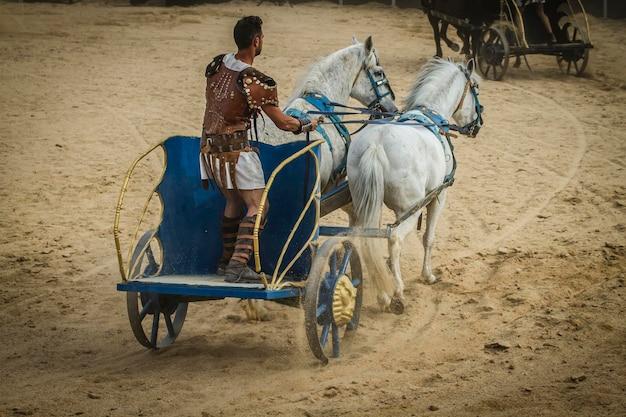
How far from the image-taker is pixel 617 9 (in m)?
23.4

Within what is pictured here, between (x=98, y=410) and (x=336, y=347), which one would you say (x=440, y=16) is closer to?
(x=336, y=347)

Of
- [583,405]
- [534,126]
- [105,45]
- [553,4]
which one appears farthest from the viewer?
[105,45]

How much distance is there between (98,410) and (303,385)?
50.7 inches

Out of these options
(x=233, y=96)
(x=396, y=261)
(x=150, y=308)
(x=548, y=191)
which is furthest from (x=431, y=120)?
(x=548, y=191)

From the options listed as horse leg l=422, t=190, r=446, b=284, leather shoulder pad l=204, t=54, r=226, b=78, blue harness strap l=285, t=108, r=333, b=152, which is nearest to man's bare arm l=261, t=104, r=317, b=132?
leather shoulder pad l=204, t=54, r=226, b=78

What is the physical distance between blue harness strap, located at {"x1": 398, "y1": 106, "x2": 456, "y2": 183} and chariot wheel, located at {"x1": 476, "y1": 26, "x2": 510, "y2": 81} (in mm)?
8494

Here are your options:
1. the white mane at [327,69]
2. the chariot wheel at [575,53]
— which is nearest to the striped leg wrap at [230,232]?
the white mane at [327,69]

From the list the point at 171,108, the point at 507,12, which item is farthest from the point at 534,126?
the point at 171,108

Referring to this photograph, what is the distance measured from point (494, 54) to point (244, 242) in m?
11.2

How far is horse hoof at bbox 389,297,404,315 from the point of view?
26.2ft

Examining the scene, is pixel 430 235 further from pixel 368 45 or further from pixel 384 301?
pixel 368 45

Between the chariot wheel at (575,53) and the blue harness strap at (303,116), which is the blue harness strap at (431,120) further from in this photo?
the chariot wheel at (575,53)

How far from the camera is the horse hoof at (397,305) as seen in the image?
314 inches

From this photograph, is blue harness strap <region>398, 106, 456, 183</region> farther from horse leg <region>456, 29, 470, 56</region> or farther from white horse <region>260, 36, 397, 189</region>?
horse leg <region>456, 29, 470, 56</region>
